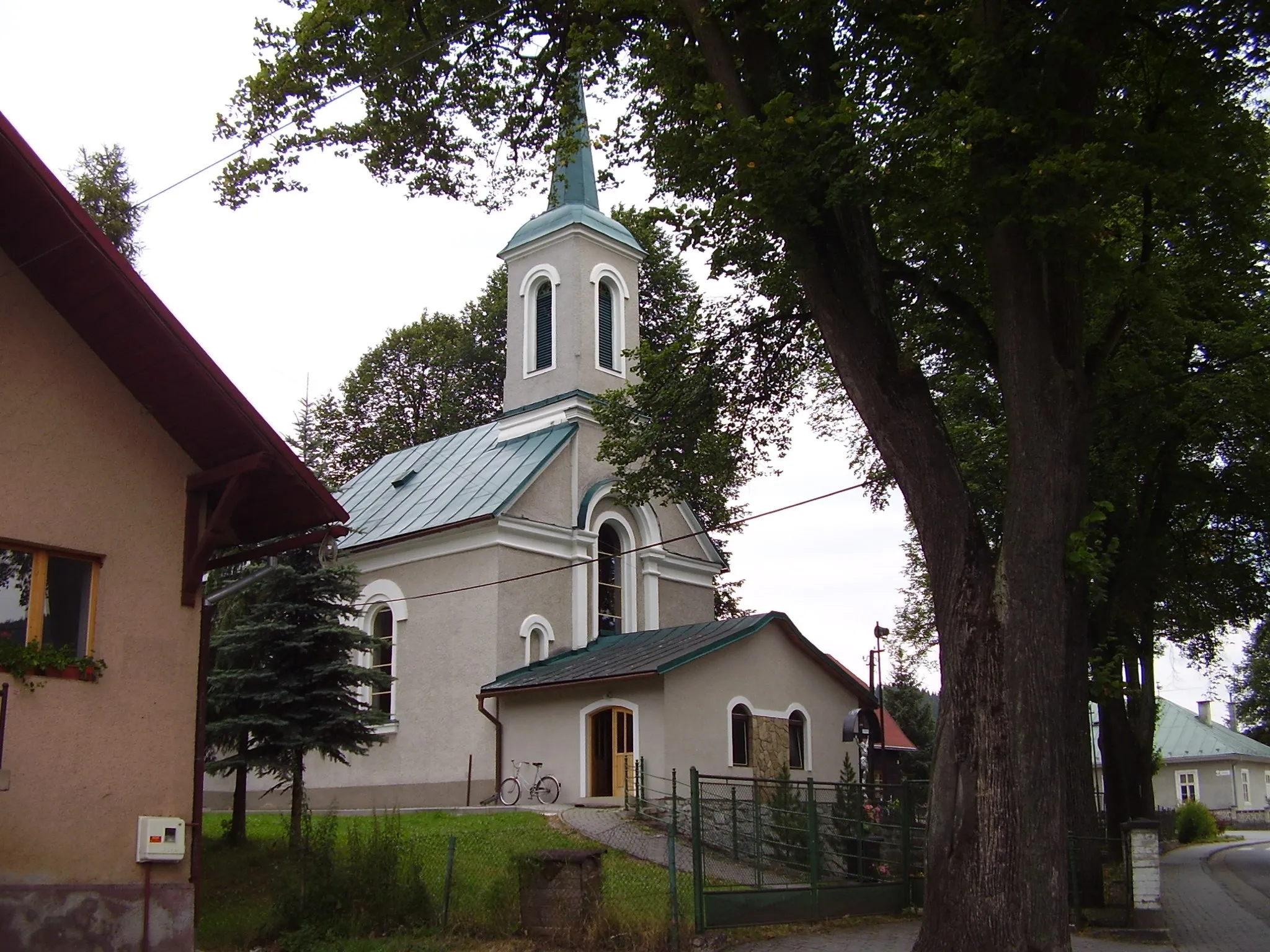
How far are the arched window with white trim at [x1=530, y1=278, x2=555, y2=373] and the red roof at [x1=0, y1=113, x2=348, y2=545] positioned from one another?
19.1 metres

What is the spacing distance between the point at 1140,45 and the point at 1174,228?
5.73 metres

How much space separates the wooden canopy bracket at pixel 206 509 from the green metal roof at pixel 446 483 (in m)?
15.2

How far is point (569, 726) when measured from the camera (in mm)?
24453

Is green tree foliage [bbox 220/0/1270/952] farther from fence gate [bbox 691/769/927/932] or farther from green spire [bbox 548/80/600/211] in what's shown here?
green spire [bbox 548/80/600/211]

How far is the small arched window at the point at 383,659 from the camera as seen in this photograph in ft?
93.4

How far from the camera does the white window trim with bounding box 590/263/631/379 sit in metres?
30.7

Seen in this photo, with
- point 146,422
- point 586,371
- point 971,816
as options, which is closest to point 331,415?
point 586,371

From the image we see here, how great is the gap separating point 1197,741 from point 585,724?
5436 centimetres

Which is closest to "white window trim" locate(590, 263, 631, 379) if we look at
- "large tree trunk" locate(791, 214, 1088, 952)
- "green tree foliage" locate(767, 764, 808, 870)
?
"green tree foliage" locate(767, 764, 808, 870)

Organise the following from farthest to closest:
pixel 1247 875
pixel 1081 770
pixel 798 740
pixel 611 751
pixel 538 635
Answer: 1. pixel 1247 875
2. pixel 538 635
3. pixel 798 740
4. pixel 611 751
5. pixel 1081 770

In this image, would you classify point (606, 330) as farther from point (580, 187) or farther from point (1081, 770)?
point (1081, 770)

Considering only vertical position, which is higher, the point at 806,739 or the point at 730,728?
the point at 730,728

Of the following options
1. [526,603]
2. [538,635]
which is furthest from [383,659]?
[526,603]

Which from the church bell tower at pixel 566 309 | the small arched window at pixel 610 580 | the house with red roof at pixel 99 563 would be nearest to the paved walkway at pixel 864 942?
the house with red roof at pixel 99 563
